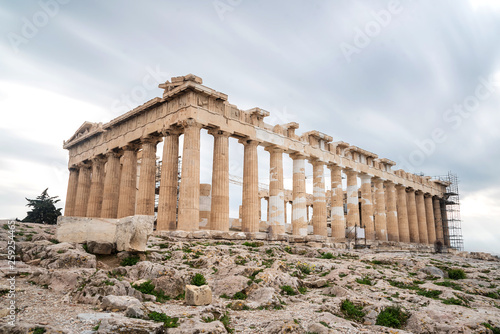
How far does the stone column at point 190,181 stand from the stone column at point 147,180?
3827 millimetres

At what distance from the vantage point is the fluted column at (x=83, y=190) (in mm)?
32938

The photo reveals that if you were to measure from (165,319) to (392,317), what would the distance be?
545 cm

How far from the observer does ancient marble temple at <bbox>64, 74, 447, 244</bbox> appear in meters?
23.1

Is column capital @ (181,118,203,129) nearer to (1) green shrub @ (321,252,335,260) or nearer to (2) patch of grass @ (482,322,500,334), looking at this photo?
(1) green shrub @ (321,252,335,260)

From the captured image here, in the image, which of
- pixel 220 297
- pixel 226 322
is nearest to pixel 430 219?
pixel 220 297

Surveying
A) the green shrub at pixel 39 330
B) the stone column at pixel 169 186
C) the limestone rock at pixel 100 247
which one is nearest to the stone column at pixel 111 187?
the stone column at pixel 169 186

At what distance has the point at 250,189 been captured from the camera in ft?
84.5

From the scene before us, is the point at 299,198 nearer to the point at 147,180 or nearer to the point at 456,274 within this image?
the point at 147,180

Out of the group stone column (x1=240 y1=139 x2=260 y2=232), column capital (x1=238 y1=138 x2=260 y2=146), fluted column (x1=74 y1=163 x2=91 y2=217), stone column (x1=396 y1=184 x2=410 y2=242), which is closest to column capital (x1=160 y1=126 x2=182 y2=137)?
column capital (x1=238 y1=138 x2=260 y2=146)

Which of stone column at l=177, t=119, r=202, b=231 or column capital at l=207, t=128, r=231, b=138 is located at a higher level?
column capital at l=207, t=128, r=231, b=138

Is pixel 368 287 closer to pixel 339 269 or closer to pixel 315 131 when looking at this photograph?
pixel 339 269

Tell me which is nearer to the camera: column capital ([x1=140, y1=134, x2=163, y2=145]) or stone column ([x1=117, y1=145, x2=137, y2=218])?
column capital ([x1=140, y1=134, x2=163, y2=145])

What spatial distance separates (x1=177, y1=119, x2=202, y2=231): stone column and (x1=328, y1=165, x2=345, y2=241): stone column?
15462mm

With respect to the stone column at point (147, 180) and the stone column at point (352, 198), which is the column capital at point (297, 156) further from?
the stone column at point (147, 180)
